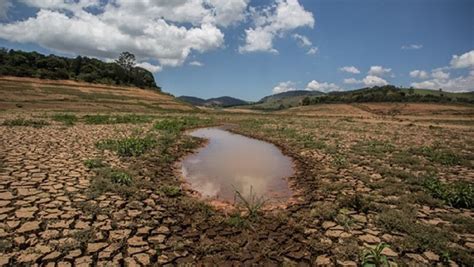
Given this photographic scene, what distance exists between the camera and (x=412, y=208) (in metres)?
5.52

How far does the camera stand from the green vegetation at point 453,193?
5695mm

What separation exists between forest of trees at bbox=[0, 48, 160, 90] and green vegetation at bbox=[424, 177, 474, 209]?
209ft

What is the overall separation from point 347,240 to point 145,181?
483 centimetres

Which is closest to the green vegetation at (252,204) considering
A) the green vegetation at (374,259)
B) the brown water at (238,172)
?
the brown water at (238,172)

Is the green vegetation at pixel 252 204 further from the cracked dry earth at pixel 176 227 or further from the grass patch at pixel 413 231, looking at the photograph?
the grass patch at pixel 413 231

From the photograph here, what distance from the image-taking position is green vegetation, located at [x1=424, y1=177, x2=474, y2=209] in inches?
224

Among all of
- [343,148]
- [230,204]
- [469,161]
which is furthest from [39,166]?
[469,161]

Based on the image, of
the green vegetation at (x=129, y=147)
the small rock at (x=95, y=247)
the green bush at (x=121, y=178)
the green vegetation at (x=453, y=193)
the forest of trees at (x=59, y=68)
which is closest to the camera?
the small rock at (x=95, y=247)

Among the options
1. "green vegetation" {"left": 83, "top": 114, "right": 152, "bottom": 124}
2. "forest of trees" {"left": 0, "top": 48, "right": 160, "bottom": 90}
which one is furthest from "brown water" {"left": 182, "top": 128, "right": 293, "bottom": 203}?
"forest of trees" {"left": 0, "top": 48, "right": 160, "bottom": 90}

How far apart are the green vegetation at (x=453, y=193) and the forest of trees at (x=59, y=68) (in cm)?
6363

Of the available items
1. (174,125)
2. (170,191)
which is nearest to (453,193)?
(170,191)

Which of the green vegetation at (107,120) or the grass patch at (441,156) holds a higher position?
the green vegetation at (107,120)

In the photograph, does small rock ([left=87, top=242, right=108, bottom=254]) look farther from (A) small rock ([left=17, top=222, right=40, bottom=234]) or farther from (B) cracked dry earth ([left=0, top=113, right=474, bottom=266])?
(A) small rock ([left=17, top=222, right=40, bottom=234])

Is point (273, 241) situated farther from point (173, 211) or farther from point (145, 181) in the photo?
point (145, 181)
